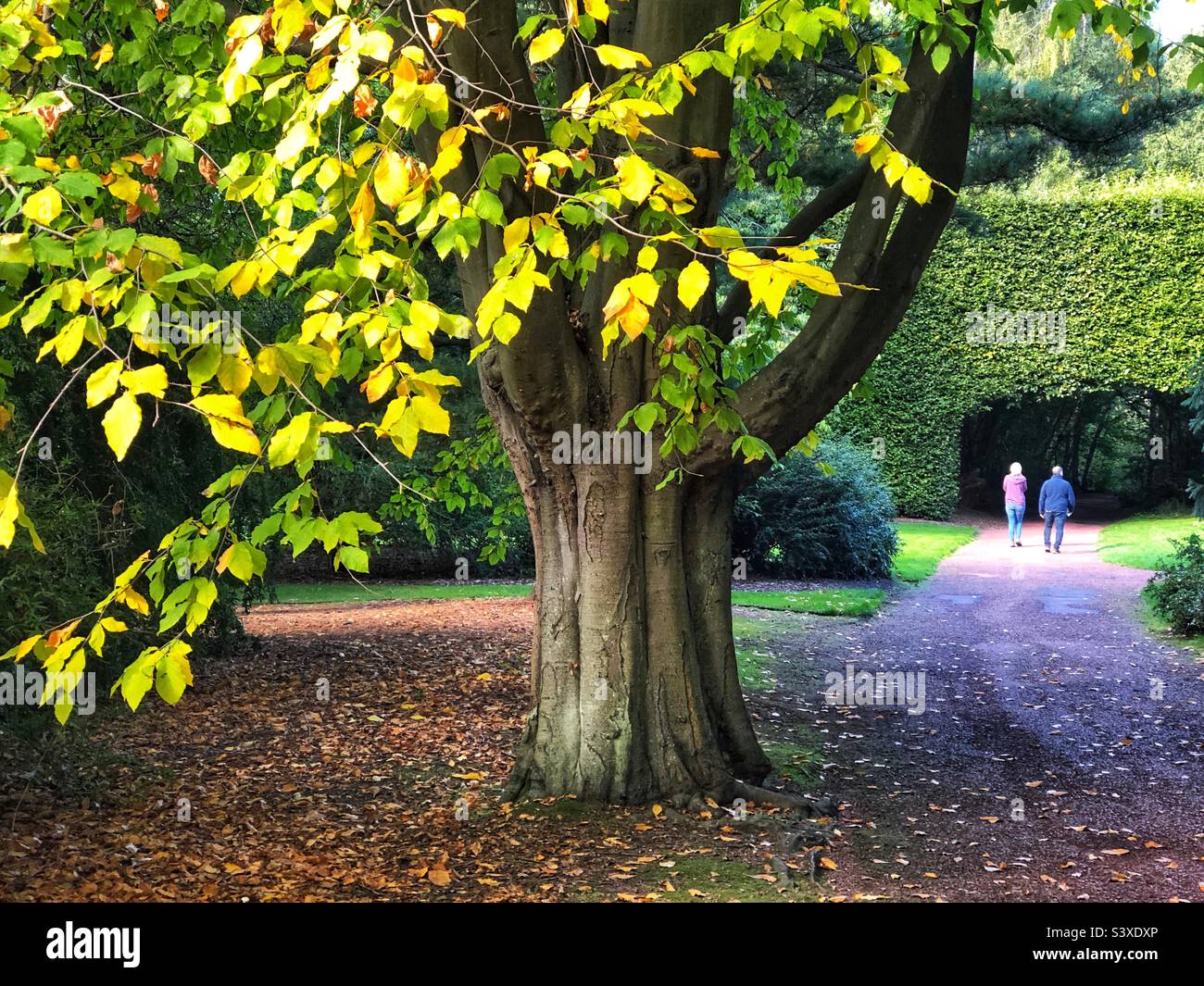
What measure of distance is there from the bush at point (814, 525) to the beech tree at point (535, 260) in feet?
32.4

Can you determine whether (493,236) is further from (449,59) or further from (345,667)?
(345,667)

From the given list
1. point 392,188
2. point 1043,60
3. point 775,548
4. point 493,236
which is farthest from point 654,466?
point 1043,60

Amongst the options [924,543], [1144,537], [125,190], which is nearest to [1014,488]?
[924,543]

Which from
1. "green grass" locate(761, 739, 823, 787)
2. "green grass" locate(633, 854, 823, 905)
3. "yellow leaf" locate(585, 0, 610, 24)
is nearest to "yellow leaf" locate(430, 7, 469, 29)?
"yellow leaf" locate(585, 0, 610, 24)

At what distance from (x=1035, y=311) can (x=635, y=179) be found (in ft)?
81.6

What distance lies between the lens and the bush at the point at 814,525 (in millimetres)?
17141

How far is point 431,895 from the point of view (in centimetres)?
507

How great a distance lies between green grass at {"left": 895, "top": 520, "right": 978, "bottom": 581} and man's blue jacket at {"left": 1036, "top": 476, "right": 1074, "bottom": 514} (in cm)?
193

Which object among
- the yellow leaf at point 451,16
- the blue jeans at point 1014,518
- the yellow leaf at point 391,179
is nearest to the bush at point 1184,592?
the blue jeans at point 1014,518

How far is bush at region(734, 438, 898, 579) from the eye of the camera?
17.1 meters

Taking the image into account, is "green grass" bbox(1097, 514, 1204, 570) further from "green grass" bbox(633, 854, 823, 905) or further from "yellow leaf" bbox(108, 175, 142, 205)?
"yellow leaf" bbox(108, 175, 142, 205)

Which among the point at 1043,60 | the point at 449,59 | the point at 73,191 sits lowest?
the point at 73,191

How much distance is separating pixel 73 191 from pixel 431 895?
3.51m

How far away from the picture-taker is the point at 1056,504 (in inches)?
794
